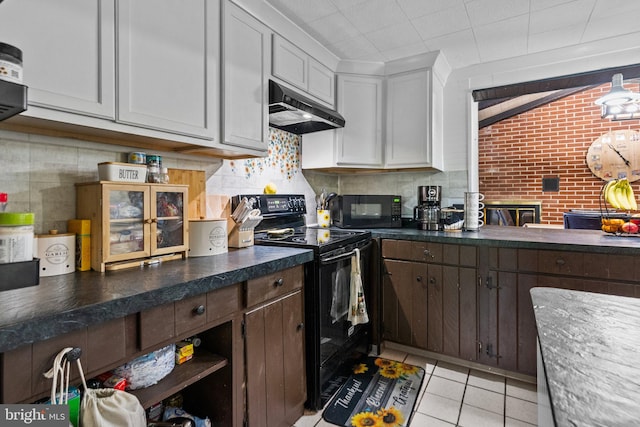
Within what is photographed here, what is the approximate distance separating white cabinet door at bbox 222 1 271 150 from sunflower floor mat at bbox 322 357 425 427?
155 cm

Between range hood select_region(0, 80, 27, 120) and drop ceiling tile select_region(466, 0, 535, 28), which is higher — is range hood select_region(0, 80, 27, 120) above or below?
below

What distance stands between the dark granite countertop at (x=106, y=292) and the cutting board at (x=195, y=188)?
447 mm

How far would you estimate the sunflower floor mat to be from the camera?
1762 mm

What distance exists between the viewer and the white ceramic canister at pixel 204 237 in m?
1.67

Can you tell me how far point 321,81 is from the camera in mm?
2531

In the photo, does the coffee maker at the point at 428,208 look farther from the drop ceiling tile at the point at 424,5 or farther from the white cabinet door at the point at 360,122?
the drop ceiling tile at the point at 424,5

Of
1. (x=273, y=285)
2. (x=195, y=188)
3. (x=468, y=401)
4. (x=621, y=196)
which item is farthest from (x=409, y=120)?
(x=468, y=401)

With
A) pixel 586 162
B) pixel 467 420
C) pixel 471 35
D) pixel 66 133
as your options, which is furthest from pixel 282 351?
pixel 586 162

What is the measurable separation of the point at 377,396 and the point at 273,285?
3.33 feet

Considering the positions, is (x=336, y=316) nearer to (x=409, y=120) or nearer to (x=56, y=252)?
(x=56, y=252)

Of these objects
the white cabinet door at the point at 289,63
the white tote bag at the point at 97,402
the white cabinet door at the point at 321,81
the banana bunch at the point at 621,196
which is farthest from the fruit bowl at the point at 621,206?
the white tote bag at the point at 97,402

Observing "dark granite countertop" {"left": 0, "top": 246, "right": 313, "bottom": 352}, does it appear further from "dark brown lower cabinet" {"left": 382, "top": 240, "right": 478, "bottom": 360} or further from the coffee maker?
the coffee maker

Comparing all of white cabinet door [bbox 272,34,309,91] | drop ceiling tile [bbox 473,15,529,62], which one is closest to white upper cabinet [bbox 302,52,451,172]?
drop ceiling tile [bbox 473,15,529,62]

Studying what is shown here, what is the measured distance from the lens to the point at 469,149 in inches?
113
